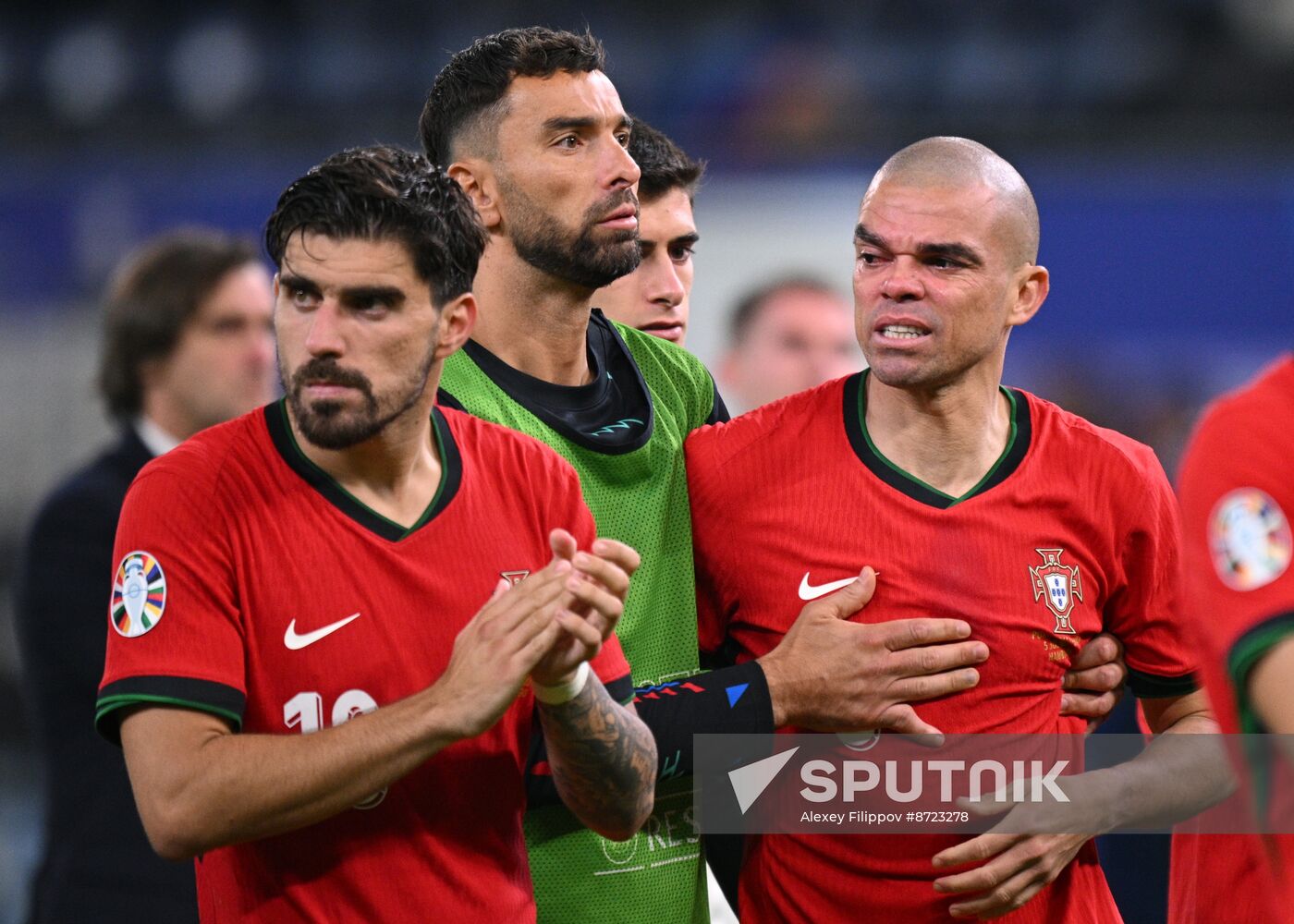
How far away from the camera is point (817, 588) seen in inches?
118

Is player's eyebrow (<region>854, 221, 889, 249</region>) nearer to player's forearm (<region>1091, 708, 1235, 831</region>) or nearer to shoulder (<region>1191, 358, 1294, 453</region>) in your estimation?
player's forearm (<region>1091, 708, 1235, 831</region>)

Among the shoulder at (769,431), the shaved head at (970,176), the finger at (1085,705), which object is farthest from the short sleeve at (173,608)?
the finger at (1085,705)

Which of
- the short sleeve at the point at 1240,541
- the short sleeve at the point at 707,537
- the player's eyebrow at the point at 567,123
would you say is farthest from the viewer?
the player's eyebrow at the point at 567,123

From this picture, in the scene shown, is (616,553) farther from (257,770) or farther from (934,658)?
(934,658)

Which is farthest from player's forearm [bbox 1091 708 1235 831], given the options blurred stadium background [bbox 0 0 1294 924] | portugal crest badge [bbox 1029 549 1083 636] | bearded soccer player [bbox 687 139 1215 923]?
blurred stadium background [bbox 0 0 1294 924]

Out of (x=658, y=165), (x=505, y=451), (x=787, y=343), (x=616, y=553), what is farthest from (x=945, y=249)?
(x=787, y=343)

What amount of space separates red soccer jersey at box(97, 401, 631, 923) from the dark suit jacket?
120cm

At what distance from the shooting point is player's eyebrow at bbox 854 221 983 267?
9.80ft

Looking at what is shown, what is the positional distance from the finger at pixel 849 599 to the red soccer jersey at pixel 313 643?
0.64m

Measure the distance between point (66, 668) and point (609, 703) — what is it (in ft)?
5.85

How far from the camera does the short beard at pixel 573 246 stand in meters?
3.18

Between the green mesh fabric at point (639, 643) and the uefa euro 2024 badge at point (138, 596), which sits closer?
the uefa euro 2024 badge at point (138, 596)

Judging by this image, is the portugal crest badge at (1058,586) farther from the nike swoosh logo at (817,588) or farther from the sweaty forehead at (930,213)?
the sweaty forehead at (930,213)

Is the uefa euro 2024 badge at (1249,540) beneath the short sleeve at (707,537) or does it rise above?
beneath
